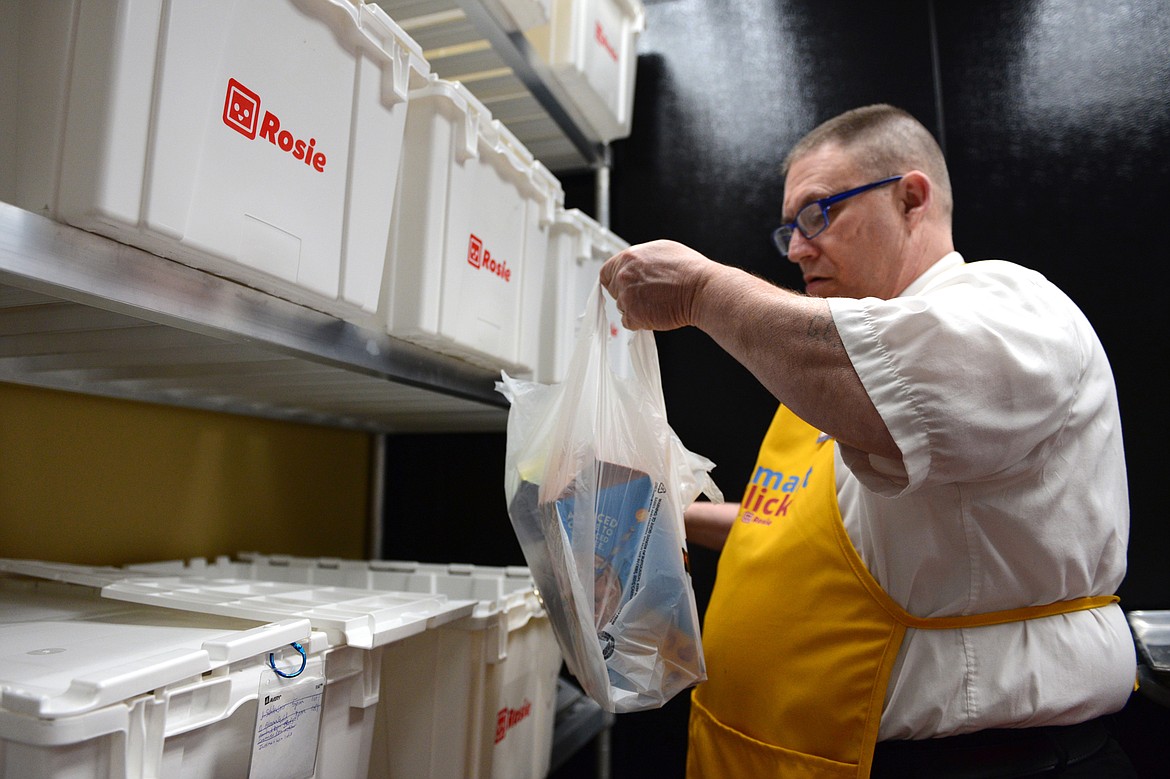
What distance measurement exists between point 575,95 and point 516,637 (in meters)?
1.22

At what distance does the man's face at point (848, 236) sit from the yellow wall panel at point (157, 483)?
1.26m

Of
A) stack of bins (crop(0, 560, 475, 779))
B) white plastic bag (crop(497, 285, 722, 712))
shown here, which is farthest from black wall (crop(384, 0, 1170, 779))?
stack of bins (crop(0, 560, 475, 779))

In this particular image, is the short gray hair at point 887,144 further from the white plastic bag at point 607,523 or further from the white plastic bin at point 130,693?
the white plastic bin at point 130,693

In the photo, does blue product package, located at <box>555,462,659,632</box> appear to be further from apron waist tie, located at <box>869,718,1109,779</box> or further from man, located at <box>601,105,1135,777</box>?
apron waist tie, located at <box>869,718,1109,779</box>

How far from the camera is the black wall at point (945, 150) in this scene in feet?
5.65

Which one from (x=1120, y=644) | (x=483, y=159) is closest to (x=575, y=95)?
(x=483, y=159)

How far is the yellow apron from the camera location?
99 cm

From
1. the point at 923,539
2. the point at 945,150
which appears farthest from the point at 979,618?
the point at 945,150

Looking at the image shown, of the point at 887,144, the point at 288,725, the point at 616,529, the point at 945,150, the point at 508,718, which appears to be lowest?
the point at 508,718

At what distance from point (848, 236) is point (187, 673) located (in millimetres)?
1125

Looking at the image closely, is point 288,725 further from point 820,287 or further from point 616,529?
point 820,287

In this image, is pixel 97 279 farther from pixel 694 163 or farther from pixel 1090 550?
pixel 694 163

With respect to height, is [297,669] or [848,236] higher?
[848,236]

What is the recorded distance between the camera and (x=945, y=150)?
6.27ft
